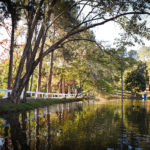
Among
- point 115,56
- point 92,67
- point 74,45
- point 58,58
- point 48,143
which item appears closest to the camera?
point 48,143

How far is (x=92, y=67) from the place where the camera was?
27.4 meters

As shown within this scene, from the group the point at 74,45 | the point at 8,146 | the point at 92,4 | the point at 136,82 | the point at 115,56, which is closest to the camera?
the point at 8,146

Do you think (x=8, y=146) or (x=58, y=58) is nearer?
(x=8, y=146)

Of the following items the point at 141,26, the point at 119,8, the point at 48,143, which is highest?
the point at 119,8

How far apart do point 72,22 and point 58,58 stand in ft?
62.3

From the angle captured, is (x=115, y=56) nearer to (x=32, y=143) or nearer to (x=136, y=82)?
(x=32, y=143)

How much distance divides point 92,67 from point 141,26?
1471 cm

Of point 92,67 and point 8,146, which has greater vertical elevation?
point 92,67

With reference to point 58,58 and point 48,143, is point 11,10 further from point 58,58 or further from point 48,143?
point 58,58

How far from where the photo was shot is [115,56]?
14.9 meters

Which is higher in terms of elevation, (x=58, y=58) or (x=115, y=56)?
(x=58, y=58)

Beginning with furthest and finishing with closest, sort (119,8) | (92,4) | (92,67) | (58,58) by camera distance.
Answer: (58,58) < (92,67) < (92,4) < (119,8)

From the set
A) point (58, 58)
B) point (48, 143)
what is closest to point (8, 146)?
point (48, 143)

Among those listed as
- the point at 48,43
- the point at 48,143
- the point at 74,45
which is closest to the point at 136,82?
the point at 48,43
